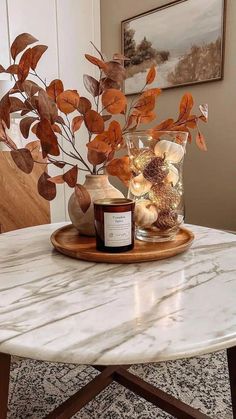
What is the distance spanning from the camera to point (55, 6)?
2447 millimetres

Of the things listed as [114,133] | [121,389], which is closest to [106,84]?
[114,133]

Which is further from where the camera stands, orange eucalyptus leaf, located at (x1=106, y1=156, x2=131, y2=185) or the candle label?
orange eucalyptus leaf, located at (x1=106, y1=156, x2=131, y2=185)

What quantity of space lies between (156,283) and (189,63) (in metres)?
2.02

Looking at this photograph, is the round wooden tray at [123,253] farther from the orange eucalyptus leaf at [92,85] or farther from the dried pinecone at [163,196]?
the orange eucalyptus leaf at [92,85]

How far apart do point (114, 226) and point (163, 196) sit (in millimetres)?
154

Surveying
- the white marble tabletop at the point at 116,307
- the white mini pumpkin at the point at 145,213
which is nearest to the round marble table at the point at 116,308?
the white marble tabletop at the point at 116,307

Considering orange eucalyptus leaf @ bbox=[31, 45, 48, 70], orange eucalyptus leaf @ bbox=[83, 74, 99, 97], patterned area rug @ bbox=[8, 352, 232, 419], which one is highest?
orange eucalyptus leaf @ bbox=[31, 45, 48, 70]

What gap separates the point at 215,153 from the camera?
2.15 metres

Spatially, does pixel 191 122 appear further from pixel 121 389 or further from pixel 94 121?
pixel 121 389

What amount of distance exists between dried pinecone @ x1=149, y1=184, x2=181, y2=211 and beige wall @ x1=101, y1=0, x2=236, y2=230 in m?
1.44

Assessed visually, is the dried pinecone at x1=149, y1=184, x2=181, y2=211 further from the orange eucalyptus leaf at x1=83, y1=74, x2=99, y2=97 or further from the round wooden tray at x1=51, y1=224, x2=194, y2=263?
the orange eucalyptus leaf at x1=83, y1=74, x2=99, y2=97

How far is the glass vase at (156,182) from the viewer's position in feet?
2.51

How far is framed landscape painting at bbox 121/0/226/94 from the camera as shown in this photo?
2.07 meters

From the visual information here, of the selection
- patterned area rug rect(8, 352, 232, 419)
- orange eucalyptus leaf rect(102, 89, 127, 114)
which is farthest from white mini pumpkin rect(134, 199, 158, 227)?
patterned area rug rect(8, 352, 232, 419)
